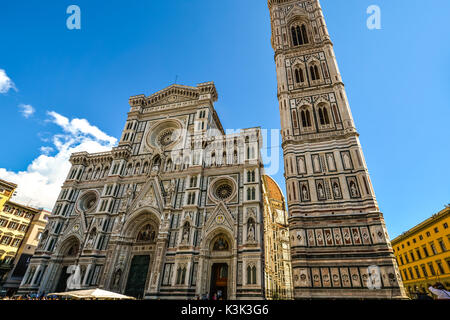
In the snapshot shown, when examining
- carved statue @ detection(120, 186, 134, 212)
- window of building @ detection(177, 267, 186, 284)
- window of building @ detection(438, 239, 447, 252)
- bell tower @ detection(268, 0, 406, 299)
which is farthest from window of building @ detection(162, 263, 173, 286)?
window of building @ detection(438, 239, 447, 252)

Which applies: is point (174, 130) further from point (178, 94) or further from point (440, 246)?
point (440, 246)

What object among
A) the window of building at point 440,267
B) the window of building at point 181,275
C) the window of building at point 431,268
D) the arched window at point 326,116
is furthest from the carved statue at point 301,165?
the window of building at point 431,268

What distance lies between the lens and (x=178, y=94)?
3278 cm

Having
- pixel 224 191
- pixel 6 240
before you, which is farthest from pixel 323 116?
pixel 6 240

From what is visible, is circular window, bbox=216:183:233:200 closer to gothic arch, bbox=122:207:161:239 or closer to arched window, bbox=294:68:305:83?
gothic arch, bbox=122:207:161:239

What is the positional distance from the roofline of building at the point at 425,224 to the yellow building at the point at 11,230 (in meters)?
59.8

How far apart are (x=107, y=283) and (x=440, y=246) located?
128 feet

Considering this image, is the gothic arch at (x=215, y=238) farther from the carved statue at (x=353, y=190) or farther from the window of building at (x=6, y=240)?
the window of building at (x=6, y=240)

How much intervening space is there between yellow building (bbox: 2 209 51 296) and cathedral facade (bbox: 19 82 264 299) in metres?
11.7

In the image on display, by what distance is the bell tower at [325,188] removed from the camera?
645 inches

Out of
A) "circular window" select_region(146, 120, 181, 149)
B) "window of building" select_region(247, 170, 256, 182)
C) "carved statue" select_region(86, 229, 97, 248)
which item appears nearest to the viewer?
"window of building" select_region(247, 170, 256, 182)

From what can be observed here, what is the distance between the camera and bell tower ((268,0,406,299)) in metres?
16.4

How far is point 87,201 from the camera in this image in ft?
94.3

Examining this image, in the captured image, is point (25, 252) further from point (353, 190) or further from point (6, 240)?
point (353, 190)
